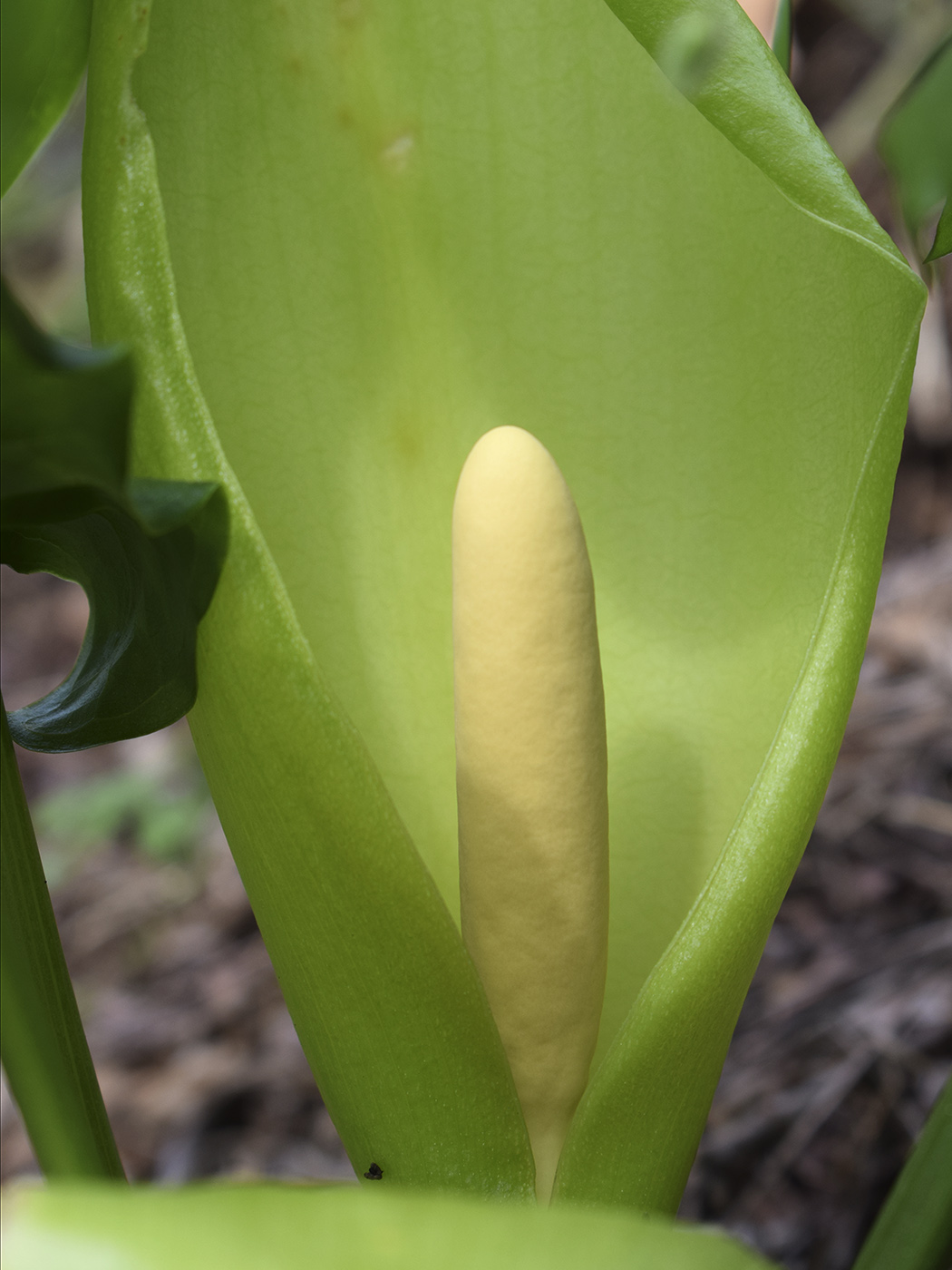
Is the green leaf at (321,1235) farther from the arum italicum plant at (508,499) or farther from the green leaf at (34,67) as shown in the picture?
the green leaf at (34,67)

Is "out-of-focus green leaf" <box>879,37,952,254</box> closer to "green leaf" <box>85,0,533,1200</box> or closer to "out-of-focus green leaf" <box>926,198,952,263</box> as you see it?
"out-of-focus green leaf" <box>926,198,952,263</box>

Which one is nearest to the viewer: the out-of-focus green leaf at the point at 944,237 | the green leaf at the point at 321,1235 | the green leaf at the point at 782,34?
the green leaf at the point at 321,1235

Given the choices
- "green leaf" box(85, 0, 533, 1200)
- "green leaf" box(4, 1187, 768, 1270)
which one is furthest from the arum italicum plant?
"green leaf" box(4, 1187, 768, 1270)

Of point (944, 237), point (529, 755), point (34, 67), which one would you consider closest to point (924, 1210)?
point (529, 755)

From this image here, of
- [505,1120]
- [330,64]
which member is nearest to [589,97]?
[330,64]

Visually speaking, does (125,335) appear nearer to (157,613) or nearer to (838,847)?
(157,613)

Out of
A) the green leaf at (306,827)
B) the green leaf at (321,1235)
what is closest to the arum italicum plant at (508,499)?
the green leaf at (306,827)

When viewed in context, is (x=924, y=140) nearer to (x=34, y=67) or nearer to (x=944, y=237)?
(x=944, y=237)

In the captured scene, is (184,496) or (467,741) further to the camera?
(467,741)
